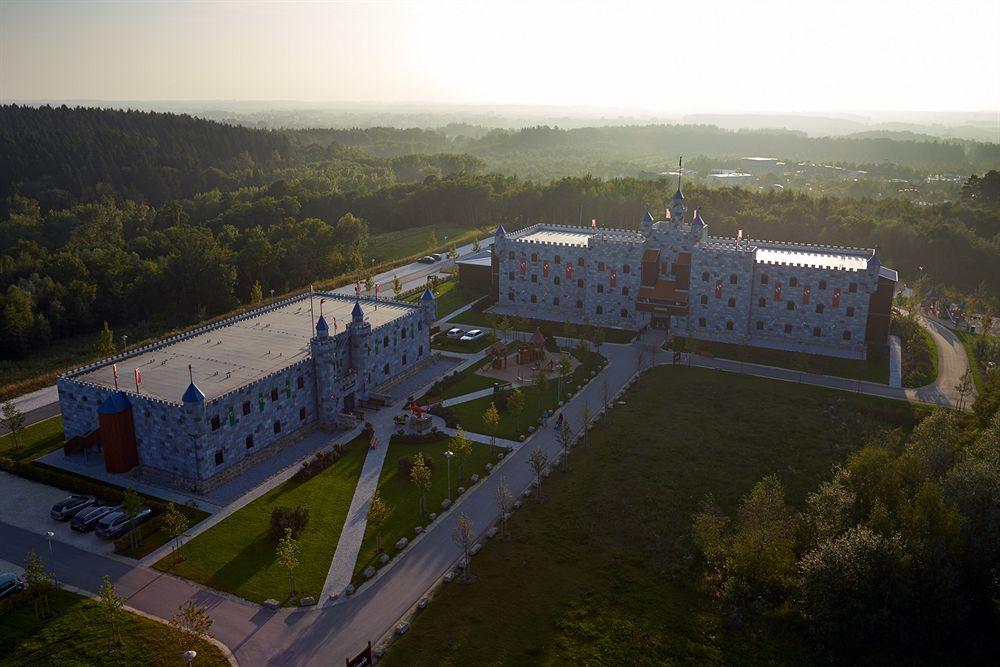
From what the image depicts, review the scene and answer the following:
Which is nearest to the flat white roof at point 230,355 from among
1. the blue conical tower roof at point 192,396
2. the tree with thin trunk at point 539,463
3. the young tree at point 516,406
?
the blue conical tower roof at point 192,396

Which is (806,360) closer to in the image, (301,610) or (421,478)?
(421,478)

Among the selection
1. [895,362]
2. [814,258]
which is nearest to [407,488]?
[895,362]

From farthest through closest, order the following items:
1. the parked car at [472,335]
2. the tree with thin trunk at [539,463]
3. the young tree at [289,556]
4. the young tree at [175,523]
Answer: the parked car at [472,335]
the tree with thin trunk at [539,463]
the young tree at [175,523]
the young tree at [289,556]

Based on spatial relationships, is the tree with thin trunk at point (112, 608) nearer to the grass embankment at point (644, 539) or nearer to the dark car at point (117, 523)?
the dark car at point (117, 523)

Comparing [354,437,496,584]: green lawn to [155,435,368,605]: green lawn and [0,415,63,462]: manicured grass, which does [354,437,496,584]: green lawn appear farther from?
[0,415,63,462]: manicured grass

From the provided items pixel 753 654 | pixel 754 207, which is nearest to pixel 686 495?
pixel 753 654

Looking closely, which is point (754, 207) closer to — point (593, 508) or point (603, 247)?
point (603, 247)

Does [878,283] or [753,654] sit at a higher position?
[878,283]
